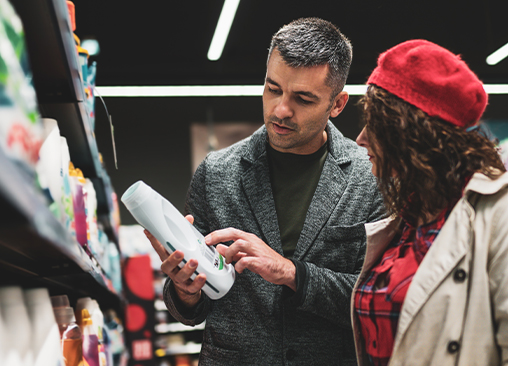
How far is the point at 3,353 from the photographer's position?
0.83m

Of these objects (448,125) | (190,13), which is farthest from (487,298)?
(190,13)

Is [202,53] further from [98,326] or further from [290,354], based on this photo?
[290,354]

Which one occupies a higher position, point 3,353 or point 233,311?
point 3,353

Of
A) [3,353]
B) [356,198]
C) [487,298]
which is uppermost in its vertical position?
[3,353]

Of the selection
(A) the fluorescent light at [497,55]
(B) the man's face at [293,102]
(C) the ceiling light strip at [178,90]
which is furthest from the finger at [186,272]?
(A) the fluorescent light at [497,55]

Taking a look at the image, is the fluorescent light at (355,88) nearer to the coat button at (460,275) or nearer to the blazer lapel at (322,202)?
the blazer lapel at (322,202)

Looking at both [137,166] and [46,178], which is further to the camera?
[137,166]

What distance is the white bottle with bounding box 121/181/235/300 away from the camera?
1.40 m

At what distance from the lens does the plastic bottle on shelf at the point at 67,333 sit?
1.39 meters

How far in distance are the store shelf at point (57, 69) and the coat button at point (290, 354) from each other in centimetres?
109

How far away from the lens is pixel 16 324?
A: 0.94 m

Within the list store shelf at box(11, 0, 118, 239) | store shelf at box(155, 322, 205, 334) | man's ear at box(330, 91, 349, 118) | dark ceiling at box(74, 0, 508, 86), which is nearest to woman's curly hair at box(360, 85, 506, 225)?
man's ear at box(330, 91, 349, 118)

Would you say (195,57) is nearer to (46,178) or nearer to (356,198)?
(356,198)

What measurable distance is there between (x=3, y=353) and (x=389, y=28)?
562 cm
